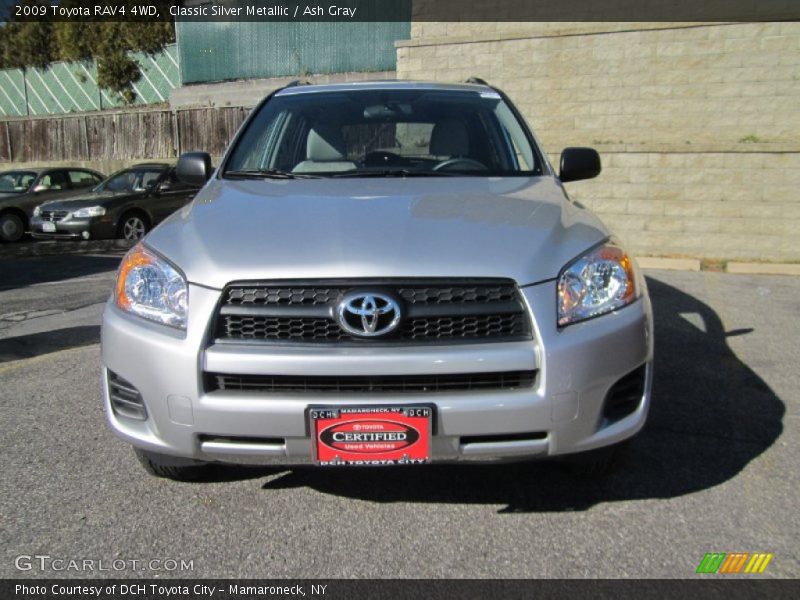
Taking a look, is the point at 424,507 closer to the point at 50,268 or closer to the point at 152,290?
the point at 152,290

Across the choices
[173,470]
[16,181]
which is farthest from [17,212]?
[173,470]

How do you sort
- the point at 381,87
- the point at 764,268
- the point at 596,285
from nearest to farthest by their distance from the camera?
the point at 596,285
the point at 381,87
the point at 764,268

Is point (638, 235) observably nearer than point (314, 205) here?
No

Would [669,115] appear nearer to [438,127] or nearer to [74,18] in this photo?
[438,127]

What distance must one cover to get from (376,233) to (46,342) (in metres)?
3.98

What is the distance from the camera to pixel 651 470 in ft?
10.9

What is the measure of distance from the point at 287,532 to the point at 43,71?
30044mm

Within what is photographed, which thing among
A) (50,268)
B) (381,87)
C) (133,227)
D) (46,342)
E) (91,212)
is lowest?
(133,227)

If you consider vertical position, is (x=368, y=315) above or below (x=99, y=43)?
below

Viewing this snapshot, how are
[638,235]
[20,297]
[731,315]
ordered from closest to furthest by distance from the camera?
[731,315]
[20,297]
[638,235]

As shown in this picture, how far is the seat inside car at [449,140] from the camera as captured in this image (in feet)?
13.1

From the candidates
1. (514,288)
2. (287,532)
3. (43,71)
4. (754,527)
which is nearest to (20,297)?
(287,532)

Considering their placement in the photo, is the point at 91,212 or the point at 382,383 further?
the point at 91,212

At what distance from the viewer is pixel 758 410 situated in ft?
13.4
